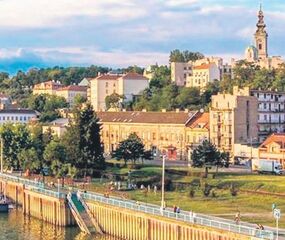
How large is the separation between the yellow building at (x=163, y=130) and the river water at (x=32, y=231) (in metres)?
46.2

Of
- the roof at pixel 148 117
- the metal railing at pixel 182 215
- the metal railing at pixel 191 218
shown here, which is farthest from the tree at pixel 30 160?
the metal railing at pixel 191 218

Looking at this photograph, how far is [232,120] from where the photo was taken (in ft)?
411

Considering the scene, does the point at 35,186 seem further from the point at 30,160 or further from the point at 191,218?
the point at 191,218

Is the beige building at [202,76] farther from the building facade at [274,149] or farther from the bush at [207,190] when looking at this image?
the bush at [207,190]

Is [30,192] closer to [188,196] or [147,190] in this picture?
[147,190]

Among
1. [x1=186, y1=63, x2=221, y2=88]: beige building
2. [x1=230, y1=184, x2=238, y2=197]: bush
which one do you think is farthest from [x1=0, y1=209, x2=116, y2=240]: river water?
[x1=186, y1=63, x2=221, y2=88]: beige building

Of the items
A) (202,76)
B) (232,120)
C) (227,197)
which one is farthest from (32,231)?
(202,76)

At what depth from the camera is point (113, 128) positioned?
14850 cm

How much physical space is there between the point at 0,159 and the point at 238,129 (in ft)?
122

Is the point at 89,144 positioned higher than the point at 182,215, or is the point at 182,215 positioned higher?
the point at 89,144

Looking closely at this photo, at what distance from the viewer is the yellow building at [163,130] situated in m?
132

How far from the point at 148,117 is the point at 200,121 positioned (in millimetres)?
13191

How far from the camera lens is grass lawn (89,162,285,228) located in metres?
72.0

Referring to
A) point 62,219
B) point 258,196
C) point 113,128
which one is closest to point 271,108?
point 113,128
